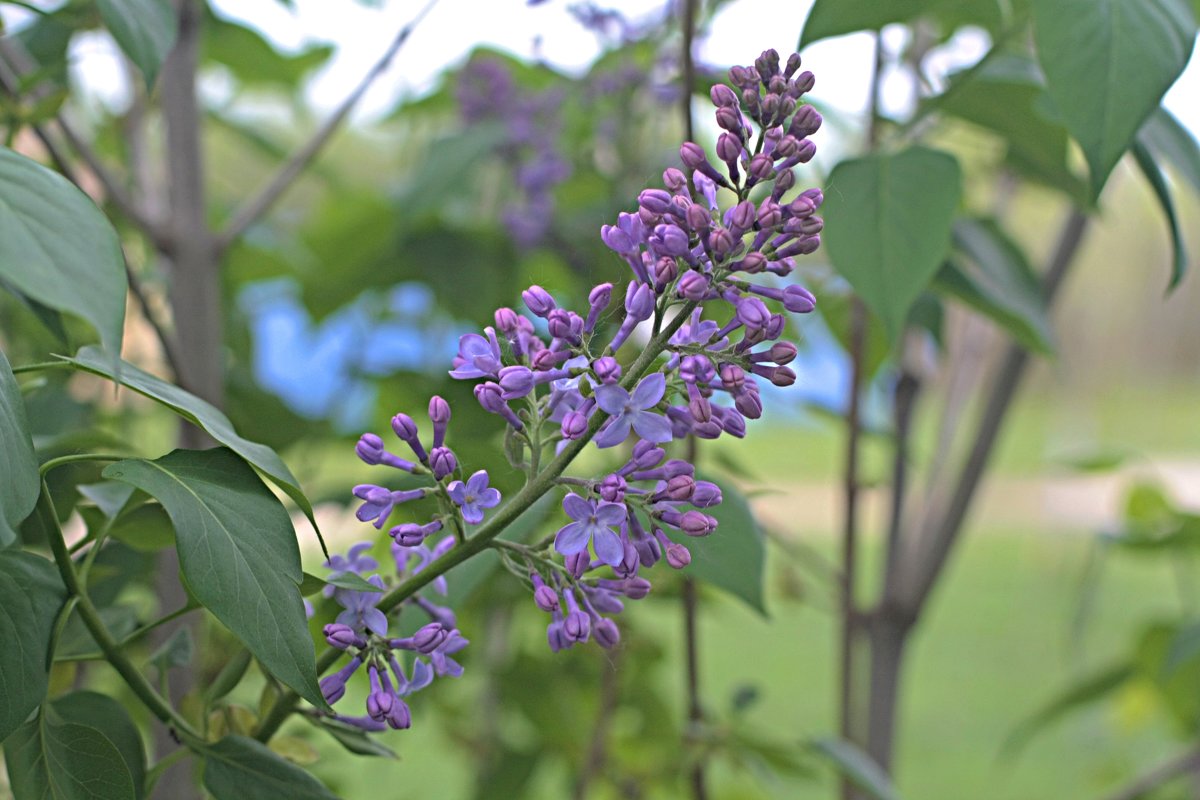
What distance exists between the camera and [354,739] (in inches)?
12.9

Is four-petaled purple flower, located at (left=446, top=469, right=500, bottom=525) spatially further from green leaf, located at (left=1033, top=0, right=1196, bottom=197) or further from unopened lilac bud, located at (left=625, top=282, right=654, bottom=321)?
green leaf, located at (left=1033, top=0, right=1196, bottom=197)

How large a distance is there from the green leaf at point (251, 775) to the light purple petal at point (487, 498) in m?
0.09

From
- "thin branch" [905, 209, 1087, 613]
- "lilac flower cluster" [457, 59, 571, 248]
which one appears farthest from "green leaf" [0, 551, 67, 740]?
"thin branch" [905, 209, 1087, 613]

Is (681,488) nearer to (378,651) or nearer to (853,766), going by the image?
(378,651)

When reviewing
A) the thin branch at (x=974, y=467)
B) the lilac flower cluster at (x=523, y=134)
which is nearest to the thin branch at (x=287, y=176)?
the lilac flower cluster at (x=523, y=134)

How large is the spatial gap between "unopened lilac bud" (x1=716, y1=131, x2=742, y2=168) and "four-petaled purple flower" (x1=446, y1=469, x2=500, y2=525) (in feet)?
0.33

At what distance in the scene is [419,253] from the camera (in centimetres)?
79

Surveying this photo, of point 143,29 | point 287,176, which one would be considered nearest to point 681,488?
point 143,29

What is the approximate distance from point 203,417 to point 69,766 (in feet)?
0.32

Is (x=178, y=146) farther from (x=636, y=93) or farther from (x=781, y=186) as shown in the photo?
(x=781, y=186)

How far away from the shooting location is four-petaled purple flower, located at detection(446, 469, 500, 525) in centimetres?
30

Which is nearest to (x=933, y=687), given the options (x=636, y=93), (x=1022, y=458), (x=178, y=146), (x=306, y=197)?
(x=306, y=197)

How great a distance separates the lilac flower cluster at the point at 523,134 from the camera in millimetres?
764

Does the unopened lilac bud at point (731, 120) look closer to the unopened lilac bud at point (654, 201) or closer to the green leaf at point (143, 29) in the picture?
the unopened lilac bud at point (654, 201)
